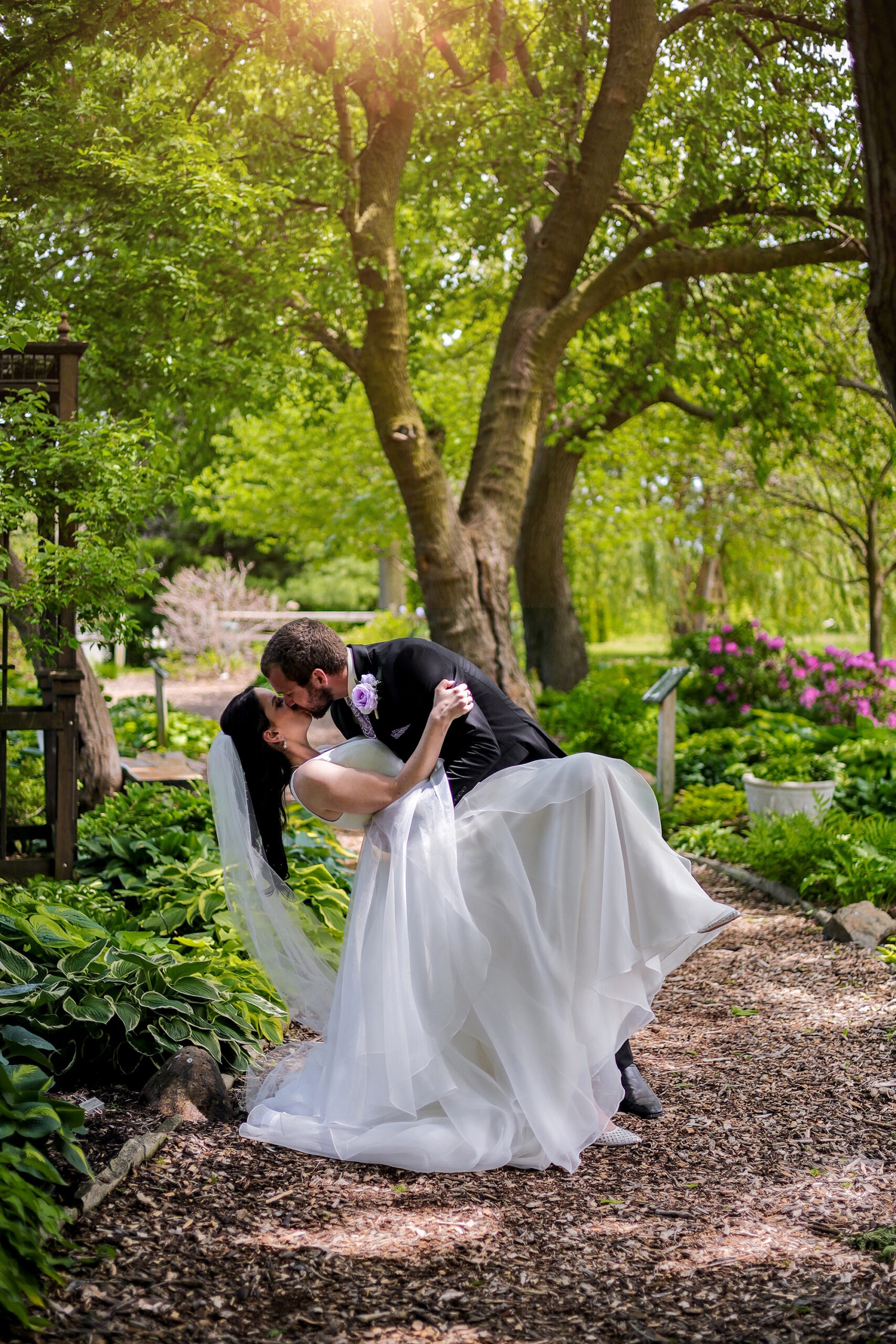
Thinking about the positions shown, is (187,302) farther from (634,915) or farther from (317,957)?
(634,915)

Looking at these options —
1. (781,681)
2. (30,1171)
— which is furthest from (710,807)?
(30,1171)

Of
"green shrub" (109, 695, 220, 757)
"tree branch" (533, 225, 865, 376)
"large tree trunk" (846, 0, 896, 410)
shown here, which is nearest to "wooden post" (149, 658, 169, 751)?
"green shrub" (109, 695, 220, 757)

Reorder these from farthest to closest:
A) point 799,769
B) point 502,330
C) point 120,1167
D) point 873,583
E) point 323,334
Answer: point 873,583, point 502,330, point 323,334, point 799,769, point 120,1167

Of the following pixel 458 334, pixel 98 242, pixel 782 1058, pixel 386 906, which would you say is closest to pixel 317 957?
pixel 386 906

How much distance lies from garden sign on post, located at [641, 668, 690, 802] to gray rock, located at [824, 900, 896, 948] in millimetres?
2587

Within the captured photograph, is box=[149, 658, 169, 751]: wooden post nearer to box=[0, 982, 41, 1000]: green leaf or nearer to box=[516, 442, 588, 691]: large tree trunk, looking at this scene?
box=[516, 442, 588, 691]: large tree trunk

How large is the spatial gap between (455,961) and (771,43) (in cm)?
820

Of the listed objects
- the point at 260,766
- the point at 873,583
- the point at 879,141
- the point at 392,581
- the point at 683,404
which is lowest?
the point at 260,766

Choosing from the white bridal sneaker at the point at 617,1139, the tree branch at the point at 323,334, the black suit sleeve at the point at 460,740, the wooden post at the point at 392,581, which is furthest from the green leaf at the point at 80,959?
the wooden post at the point at 392,581

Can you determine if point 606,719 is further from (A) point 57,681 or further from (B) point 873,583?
(A) point 57,681

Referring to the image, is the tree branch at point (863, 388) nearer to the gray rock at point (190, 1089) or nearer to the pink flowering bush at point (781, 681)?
the pink flowering bush at point (781, 681)

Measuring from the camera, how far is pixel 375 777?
3.63 m

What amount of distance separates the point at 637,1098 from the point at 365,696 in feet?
5.22

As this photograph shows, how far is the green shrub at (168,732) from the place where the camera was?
1052 centimetres
